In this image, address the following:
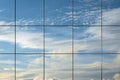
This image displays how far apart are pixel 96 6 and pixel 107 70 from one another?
2.97 meters

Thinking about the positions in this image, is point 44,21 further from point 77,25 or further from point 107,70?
point 107,70

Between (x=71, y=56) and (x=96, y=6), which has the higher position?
(x=96, y=6)

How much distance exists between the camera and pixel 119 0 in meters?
16.4

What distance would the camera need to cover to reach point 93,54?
53.7ft

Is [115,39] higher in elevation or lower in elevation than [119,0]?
lower

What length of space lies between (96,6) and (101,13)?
40 cm

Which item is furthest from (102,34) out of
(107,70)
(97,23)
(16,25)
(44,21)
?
(16,25)

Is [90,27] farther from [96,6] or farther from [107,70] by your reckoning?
[107,70]

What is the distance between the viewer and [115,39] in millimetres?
16391

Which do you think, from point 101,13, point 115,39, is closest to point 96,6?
point 101,13

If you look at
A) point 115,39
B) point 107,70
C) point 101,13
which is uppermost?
point 101,13

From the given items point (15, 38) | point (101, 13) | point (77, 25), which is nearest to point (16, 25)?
→ point (15, 38)

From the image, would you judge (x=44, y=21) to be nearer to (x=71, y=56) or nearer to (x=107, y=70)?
(x=71, y=56)

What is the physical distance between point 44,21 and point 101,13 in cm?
264
